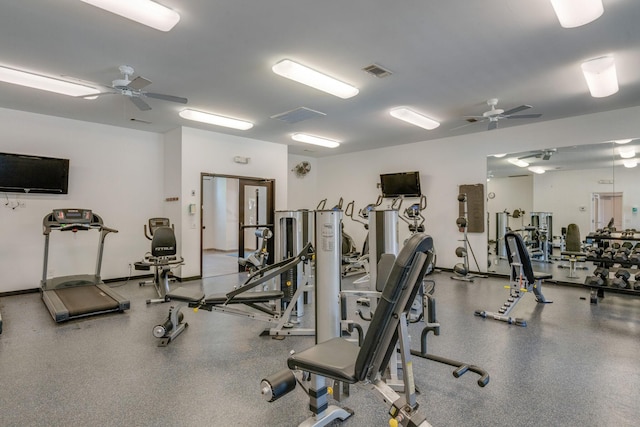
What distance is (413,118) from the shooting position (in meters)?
5.66

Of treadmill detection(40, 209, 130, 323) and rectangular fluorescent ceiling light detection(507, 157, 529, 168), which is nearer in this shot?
treadmill detection(40, 209, 130, 323)

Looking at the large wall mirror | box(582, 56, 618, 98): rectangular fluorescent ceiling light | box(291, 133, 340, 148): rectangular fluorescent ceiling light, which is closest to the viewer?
box(582, 56, 618, 98): rectangular fluorescent ceiling light

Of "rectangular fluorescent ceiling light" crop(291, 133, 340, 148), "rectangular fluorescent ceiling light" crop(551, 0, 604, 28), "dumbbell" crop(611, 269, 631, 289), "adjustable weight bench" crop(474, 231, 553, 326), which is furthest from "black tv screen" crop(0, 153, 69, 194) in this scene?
"dumbbell" crop(611, 269, 631, 289)

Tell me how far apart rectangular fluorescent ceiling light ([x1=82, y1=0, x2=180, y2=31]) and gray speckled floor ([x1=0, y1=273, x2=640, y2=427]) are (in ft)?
9.29

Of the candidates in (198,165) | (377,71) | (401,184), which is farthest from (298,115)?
(401,184)

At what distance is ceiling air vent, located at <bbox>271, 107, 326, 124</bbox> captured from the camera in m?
5.17

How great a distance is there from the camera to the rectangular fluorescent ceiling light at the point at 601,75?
3.59 meters

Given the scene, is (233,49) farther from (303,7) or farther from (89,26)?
(89,26)

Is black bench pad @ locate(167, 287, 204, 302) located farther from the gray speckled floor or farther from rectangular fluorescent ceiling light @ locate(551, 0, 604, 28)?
rectangular fluorescent ceiling light @ locate(551, 0, 604, 28)

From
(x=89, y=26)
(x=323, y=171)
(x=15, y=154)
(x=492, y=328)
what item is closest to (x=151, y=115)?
(x=15, y=154)

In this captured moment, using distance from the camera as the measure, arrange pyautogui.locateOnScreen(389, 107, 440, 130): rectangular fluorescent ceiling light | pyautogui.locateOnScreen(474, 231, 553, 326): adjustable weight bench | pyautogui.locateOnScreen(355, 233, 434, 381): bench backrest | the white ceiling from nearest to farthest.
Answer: pyautogui.locateOnScreen(355, 233, 434, 381): bench backrest → the white ceiling → pyautogui.locateOnScreen(474, 231, 553, 326): adjustable weight bench → pyautogui.locateOnScreen(389, 107, 440, 130): rectangular fluorescent ceiling light

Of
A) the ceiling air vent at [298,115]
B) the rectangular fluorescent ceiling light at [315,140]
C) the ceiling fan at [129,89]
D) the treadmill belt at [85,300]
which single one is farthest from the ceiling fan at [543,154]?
the treadmill belt at [85,300]

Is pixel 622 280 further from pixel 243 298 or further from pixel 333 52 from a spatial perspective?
pixel 243 298

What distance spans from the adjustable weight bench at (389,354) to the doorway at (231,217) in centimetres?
503
